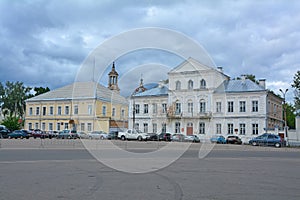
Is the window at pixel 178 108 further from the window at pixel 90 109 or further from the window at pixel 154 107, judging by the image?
the window at pixel 90 109

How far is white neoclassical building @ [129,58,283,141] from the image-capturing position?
54.7m

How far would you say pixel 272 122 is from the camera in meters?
57.0

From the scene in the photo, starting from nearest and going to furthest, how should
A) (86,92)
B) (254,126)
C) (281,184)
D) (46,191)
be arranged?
(46,191) → (281,184) → (254,126) → (86,92)

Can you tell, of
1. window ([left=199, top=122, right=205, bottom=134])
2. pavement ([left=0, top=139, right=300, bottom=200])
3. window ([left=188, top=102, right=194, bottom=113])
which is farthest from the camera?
window ([left=188, top=102, right=194, bottom=113])

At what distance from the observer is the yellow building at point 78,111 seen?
6475 centimetres

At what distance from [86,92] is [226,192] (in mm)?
58081

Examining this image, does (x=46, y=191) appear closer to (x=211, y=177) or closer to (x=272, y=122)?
(x=211, y=177)

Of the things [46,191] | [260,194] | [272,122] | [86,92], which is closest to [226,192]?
[260,194]

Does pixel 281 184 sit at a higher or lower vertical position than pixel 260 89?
lower

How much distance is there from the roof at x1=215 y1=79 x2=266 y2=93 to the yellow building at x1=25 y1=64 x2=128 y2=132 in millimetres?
17831

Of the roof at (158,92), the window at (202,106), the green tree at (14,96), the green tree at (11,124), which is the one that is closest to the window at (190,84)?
the window at (202,106)

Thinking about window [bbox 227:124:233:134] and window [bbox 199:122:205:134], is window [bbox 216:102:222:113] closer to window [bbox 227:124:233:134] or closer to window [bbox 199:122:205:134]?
window [bbox 227:124:233:134]

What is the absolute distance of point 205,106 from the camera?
58250 millimetres

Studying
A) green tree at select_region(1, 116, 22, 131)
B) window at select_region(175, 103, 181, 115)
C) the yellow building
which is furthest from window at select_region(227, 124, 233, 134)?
green tree at select_region(1, 116, 22, 131)
